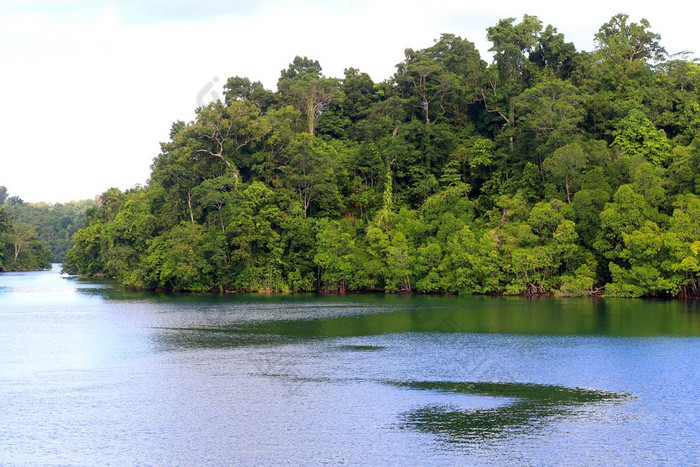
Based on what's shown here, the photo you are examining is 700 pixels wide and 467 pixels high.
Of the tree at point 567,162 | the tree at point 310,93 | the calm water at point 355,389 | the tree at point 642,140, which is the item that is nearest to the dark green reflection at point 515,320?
the calm water at point 355,389

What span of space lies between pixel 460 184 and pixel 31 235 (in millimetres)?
91094

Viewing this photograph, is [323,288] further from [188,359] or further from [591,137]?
[188,359]

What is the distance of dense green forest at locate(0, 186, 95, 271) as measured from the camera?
121688 mm

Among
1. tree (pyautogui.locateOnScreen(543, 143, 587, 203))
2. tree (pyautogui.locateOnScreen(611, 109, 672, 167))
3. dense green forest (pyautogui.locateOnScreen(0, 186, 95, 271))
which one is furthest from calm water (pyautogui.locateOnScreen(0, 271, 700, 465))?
dense green forest (pyautogui.locateOnScreen(0, 186, 95, 271))

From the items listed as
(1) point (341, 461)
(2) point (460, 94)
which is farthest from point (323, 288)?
(1) point (341, 461)

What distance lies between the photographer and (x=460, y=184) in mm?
65188

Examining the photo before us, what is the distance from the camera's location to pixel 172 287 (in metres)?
69.4

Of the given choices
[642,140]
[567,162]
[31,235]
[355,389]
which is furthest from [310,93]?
[31,235]

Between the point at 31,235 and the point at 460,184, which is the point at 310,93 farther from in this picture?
the point at 31,235

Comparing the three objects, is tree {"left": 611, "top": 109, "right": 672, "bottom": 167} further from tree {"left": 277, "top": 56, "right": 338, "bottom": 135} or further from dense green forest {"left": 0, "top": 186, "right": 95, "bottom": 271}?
dense green forest {"left": 0, "top": 186, "right": 95, "bottom": 271}

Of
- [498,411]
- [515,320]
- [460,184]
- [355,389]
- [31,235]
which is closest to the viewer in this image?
[498,411]

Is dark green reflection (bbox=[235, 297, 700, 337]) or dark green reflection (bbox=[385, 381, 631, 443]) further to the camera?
dark green reflection (bbox=[235, 297, 700, 337])

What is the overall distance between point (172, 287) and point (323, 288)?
16.0 meters

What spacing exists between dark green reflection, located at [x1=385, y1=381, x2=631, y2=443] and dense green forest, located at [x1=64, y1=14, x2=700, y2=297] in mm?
31157
